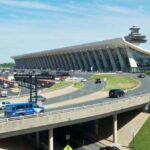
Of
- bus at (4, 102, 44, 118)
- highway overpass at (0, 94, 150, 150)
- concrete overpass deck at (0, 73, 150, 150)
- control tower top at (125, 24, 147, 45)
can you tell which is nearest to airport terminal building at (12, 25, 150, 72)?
control tower top at (125, 24, 147, 45)

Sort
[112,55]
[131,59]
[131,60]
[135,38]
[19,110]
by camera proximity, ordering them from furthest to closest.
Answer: [135,38] < [112,55] < [131,59] < [131,60] < [19,110]

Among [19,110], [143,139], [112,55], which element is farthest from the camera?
[112,55]

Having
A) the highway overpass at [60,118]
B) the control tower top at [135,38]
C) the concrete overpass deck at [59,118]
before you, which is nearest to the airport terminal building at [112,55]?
the control tower top at [135,38]

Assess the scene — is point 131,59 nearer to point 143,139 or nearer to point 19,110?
point 143,139

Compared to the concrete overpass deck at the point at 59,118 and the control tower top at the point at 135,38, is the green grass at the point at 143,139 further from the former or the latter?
the control tower top at the point at 135,38

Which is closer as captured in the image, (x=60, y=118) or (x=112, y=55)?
(x=60, y=118)

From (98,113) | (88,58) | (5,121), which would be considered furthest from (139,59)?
(5,121)

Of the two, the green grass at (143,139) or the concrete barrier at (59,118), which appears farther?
the green grass at (143,139)

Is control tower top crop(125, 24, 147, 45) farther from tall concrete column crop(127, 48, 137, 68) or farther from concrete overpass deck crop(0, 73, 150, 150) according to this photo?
concrete overpass deck crop(0, 73, 150, 150)

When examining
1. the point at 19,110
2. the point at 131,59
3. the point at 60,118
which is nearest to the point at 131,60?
the point at 131,59
